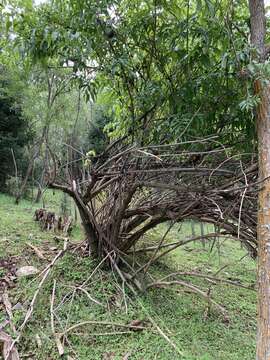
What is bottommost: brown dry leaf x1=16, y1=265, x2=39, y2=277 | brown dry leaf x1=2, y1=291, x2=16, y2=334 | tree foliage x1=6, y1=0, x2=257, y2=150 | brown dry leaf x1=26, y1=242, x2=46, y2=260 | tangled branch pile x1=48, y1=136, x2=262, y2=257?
brown dry leaf x1=2, y1=291, x2=16, y2=334

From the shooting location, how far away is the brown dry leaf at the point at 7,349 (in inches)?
74.3

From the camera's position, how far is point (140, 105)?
239cm

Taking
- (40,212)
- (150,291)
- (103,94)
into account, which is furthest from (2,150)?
(150,291)

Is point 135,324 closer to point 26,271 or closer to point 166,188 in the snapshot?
point 166,188

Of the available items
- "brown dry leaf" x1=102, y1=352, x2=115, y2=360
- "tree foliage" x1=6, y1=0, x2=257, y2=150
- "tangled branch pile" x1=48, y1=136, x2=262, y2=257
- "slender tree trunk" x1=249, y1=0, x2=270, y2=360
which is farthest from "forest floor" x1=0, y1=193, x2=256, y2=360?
"tree foliage" x1=6, y1=0, x2=257, y2=150

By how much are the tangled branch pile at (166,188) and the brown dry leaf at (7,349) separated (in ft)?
3.49

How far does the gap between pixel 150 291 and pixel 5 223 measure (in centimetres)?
254

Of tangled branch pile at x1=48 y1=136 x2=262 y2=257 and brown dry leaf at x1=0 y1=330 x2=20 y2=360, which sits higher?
tangled branch pile at x1=48 y1=136 x2=262 y2=257

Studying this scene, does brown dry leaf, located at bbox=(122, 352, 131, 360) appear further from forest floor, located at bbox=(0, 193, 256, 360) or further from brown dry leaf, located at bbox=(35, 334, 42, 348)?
brown dry leaf, located at bbox=(35, 334, 42, 348)

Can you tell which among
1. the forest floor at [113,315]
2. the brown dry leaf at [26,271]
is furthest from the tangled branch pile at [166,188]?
the brown dry leaf at [26,271]

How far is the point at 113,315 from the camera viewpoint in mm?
2398

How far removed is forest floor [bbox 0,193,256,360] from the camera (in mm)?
2066

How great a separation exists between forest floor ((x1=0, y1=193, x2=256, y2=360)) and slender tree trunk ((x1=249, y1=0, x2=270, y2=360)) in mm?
426

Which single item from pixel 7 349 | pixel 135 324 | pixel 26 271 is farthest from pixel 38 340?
pixel 26 271
